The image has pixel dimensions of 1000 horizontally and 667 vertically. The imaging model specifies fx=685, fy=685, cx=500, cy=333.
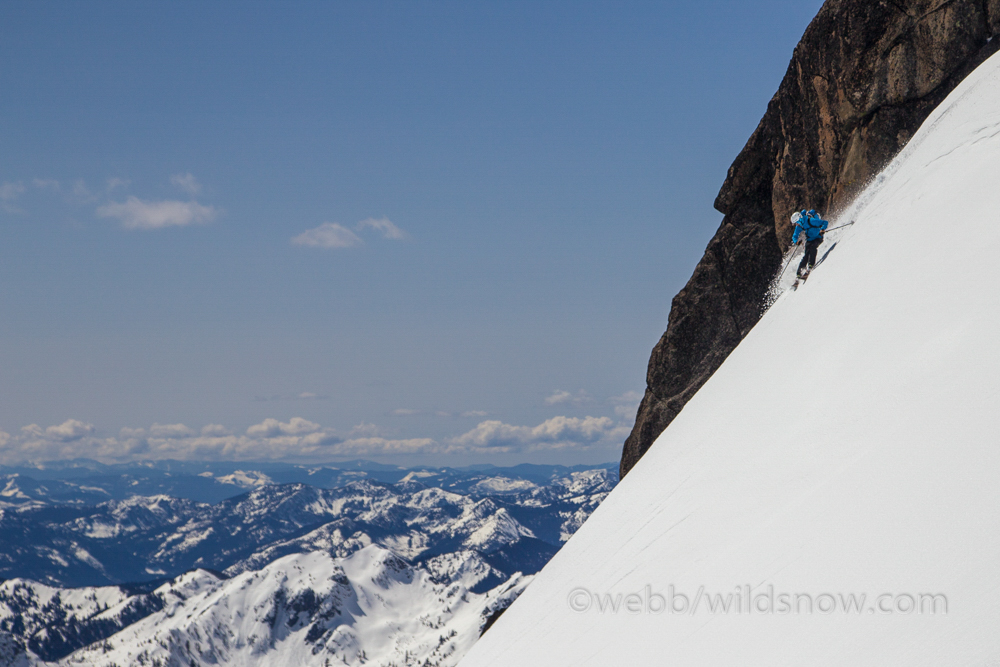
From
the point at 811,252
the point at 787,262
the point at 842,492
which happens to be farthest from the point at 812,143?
the point at 842,492

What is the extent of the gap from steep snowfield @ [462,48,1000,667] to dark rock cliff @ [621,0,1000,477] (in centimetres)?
507

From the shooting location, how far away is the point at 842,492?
856cm

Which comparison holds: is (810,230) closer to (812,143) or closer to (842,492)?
(812,143)

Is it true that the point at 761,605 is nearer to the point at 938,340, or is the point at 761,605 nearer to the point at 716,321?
the point at 938,340

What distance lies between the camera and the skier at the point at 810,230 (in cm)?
2278

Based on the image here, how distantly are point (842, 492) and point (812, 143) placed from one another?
24.5 metres

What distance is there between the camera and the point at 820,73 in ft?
91.6

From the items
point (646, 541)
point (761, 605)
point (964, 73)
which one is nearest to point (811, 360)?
point (646, 541)

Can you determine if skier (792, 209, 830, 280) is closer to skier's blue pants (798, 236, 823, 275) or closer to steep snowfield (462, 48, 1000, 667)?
skier's blue pants (798, 236, 823, 275)

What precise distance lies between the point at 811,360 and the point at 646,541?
5338mm

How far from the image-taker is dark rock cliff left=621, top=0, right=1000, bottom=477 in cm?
2388

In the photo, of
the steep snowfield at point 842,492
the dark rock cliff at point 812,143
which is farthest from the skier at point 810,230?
the dark rock cliff at point 812,143

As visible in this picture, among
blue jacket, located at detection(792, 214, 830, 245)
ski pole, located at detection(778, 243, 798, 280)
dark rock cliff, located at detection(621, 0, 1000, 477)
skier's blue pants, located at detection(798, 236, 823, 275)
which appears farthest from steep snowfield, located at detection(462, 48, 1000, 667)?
ski pole, located at detection(778, 243, 798, 280)

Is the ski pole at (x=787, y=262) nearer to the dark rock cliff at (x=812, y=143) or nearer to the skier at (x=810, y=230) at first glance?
the dark rock cliff at (x=812, y=143)
